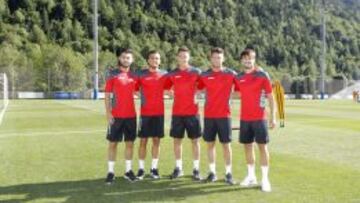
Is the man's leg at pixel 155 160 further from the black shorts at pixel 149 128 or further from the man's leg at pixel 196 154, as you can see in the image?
the man's leg at pixel 196 154

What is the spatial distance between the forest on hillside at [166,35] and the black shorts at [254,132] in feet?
229

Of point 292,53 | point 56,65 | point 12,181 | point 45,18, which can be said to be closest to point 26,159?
point 12,181

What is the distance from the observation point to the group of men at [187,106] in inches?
369

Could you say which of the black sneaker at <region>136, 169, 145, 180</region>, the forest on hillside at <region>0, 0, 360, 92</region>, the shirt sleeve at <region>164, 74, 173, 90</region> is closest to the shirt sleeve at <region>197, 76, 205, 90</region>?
the shirt sleeve at <region>164, 74, 173, 90</region>

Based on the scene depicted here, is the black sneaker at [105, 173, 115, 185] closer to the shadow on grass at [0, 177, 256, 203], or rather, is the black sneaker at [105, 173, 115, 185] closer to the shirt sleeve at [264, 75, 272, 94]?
the shadow on grass at [0, 177, 256, 203]

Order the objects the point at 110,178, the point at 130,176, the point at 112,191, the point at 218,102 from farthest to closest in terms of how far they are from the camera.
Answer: the point at 130,176 < the point at 218,102 < the point at 110,178 < the point at 112,191

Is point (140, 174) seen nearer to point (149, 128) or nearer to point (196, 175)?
point (149, 128)

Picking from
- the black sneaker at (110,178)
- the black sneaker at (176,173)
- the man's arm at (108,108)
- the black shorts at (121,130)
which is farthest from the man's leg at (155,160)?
the man's arm at (108,108)

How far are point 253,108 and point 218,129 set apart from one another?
704 millimetres

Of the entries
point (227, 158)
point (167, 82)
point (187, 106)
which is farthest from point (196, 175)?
point (167, 82)

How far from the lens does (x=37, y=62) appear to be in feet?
303

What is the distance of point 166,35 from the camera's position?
13100cm

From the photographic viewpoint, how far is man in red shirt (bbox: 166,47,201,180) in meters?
9.92

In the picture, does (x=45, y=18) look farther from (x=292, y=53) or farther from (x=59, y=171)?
(x=59, y=171)
